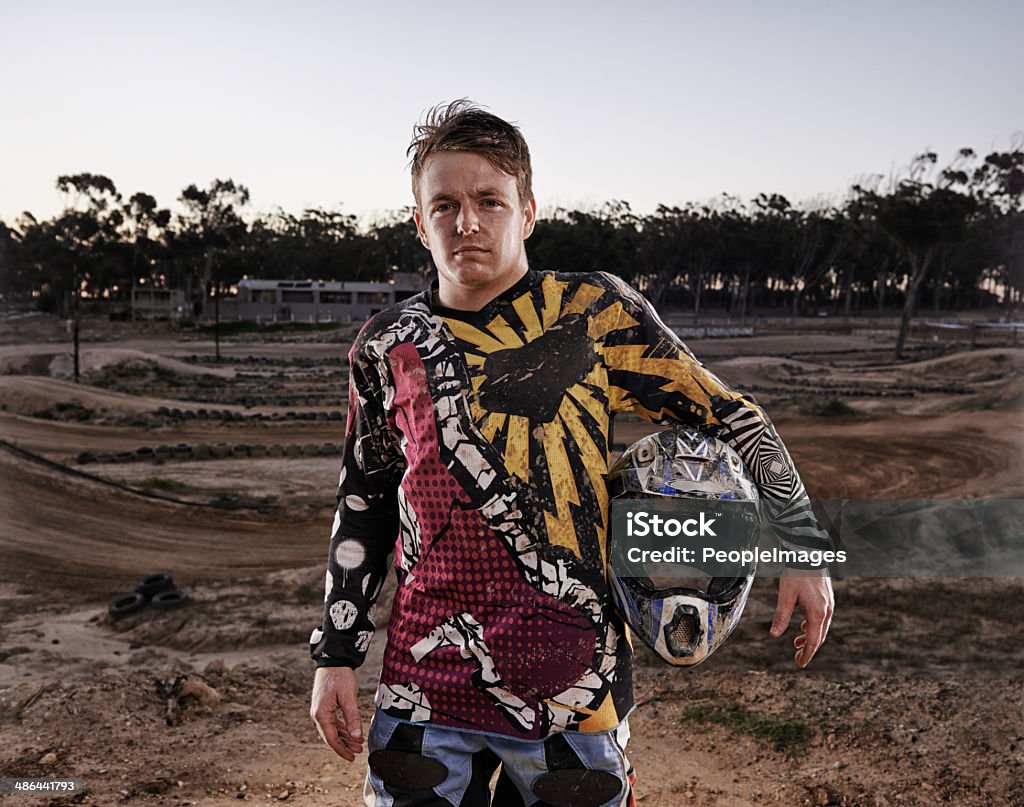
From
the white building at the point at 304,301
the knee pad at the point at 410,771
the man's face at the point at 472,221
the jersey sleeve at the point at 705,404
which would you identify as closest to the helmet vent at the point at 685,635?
the jersey sleeve at the point at 705,404

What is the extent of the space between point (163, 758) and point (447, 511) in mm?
3267

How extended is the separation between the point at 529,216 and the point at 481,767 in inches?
43.8

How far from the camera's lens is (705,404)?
5.26 feet

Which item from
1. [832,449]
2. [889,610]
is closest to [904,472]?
[832,449]

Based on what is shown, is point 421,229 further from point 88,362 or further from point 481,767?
point 88,362

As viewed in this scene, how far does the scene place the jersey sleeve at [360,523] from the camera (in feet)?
5.76

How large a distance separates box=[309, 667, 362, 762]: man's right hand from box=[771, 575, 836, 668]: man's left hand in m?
0.86

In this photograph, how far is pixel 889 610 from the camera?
698 cm

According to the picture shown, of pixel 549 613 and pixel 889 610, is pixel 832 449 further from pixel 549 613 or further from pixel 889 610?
pixel 549 613

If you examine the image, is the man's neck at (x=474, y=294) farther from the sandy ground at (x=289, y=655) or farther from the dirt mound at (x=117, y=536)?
the dirt mound at (x=117, y=536)

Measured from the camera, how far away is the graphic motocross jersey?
155cm

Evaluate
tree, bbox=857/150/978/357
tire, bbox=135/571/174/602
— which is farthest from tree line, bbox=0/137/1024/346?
tire, bbox=135/571/174/602

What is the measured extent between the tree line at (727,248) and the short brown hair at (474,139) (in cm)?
945

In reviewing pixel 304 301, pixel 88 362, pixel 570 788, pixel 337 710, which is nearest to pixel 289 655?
pixel 337 710
